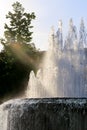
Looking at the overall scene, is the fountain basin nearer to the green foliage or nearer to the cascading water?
the cascading water

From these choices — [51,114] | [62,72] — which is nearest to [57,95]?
[62,72]

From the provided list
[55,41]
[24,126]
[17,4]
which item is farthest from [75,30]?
[24,126]

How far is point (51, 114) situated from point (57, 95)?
12.0m

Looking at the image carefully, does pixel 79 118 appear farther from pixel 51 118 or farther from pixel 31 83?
pixel 31 83

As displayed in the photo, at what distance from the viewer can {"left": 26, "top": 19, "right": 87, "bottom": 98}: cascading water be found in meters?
28.5

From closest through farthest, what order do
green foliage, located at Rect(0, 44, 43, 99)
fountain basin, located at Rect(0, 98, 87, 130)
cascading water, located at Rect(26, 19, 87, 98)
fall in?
fountain basin, located at Rect(0, 98, 87, 130)
cascading water, located at Rect(26, 19, 87, 98)
green foliage, located at Rect(0, 44, 43, 99)

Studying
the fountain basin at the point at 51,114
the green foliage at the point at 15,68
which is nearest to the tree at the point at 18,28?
the green foliage at the point at 15,68

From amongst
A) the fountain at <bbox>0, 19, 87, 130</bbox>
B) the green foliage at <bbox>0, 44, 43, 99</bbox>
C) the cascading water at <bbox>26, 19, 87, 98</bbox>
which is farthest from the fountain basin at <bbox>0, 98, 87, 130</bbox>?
the green foliage at <bbox>0, 44, 43, 99</bbox>

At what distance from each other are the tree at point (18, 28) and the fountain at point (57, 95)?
892 centimetres

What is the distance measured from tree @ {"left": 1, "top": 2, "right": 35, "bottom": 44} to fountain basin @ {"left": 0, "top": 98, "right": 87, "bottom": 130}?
84.2 ft

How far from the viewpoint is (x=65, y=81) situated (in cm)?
2888

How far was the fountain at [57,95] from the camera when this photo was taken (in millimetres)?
16234

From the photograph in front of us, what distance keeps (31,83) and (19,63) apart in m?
11.8

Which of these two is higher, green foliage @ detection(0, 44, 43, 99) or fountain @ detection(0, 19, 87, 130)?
green foliage @ detection(0, 44, 43, 99)
